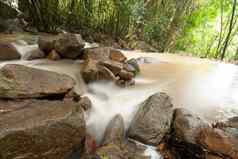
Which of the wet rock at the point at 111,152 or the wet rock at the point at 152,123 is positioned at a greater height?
the wet rock at the point at 152,123

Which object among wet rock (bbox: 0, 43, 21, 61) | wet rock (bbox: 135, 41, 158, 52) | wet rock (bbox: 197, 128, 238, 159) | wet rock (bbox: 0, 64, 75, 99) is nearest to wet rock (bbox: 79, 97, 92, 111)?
wet rock (bbox: 0, 64, 75, 99)

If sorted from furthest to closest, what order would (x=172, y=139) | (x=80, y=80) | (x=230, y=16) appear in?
(x=230, y=16) → (x=80, y=80) → (x=172, y=139)

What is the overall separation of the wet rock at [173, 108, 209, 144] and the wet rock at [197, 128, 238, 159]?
0.08 meters

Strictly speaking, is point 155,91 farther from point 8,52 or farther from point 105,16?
point 105,16

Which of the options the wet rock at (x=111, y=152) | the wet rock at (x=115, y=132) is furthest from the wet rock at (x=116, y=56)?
the wet rock at (x=111, y=152)

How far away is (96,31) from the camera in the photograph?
21.0 feet

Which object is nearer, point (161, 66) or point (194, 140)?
point (194, 140)

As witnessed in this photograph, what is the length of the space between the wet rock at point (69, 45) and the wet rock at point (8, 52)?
65 cm

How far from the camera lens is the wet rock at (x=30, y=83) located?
2141mm

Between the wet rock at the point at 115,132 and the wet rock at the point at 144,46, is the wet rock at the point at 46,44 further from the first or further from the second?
the wet rock at the point at 144,46

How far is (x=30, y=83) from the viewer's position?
2295 mm

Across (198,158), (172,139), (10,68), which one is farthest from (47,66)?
(198,158)

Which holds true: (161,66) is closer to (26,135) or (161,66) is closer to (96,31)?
(96,31)

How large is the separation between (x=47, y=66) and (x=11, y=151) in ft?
6.68
